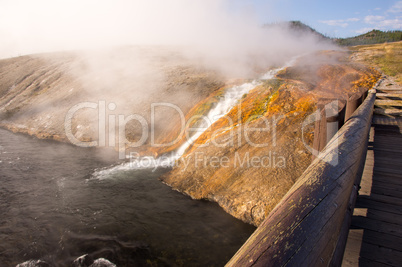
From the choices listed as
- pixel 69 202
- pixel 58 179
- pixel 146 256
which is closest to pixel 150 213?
pixel 146 256

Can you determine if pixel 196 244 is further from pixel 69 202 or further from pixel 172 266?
pixel 69 202

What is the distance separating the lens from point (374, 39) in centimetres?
4684

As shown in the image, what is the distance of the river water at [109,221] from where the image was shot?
4020 mm

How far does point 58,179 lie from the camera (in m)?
6.79

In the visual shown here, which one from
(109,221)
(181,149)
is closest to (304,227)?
(109,221)

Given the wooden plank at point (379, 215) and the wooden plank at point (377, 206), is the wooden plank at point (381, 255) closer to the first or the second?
the wooden plank at point (379, 215)

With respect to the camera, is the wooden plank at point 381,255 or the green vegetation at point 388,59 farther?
the green vegetation at point 388,59

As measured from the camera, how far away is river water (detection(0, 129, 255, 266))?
4020 millimetres

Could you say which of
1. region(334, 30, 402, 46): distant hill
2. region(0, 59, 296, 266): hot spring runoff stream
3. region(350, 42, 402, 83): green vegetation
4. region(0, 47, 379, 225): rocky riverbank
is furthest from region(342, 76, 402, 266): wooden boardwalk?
region(334, 30, 402, 46): distant hill

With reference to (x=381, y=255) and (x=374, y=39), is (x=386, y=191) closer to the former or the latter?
(x=381, y=255)

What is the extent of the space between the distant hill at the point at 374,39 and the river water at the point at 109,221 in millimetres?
47423

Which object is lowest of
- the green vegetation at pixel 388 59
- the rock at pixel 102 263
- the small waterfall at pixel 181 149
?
the rock at pixel 102 263

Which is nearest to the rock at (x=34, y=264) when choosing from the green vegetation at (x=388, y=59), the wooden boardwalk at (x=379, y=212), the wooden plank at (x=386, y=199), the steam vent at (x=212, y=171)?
the steam vent at (x=212, y=171)

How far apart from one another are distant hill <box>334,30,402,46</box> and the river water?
4742cm
